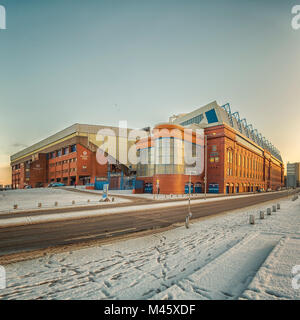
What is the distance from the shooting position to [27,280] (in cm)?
480

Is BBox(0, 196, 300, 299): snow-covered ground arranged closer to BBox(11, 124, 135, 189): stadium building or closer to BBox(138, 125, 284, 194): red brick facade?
BBox(138, 125, 284, 194): red brick facade

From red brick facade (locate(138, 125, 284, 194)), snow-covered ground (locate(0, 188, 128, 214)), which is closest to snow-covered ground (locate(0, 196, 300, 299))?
snow-covered ground (locate(0, 188, 128, 214))

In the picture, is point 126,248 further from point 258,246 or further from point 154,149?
point 154,149

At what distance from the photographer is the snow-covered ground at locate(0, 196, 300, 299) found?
4109 mm

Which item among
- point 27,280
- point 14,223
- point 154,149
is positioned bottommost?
point 14,223

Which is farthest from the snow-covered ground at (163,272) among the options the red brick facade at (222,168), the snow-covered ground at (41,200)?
the red brick facade at (222,168)

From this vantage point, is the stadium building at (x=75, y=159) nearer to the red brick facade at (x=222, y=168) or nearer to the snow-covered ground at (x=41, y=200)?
the red brick facade at (x=222, y=168)

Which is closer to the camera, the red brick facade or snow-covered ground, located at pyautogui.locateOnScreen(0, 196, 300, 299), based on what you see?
snow-covered ground, located at pyautogui.locateOnScreen(0, 196, 300, 299)

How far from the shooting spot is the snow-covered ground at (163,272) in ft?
13.5

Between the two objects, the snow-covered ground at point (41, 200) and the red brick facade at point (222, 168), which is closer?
the snow-covered ground at point (41, 200)

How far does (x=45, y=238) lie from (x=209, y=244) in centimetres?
735

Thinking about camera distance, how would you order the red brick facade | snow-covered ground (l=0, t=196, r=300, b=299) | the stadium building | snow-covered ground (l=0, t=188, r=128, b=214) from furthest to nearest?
the stadium building → the red brick facade → snow-covered ground (l=0, t=188, r=128, b=214) → snow-covered ground (l=0, t=196, r=300, b=299)

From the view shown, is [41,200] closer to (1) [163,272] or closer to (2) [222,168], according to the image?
(1) [163,272]
